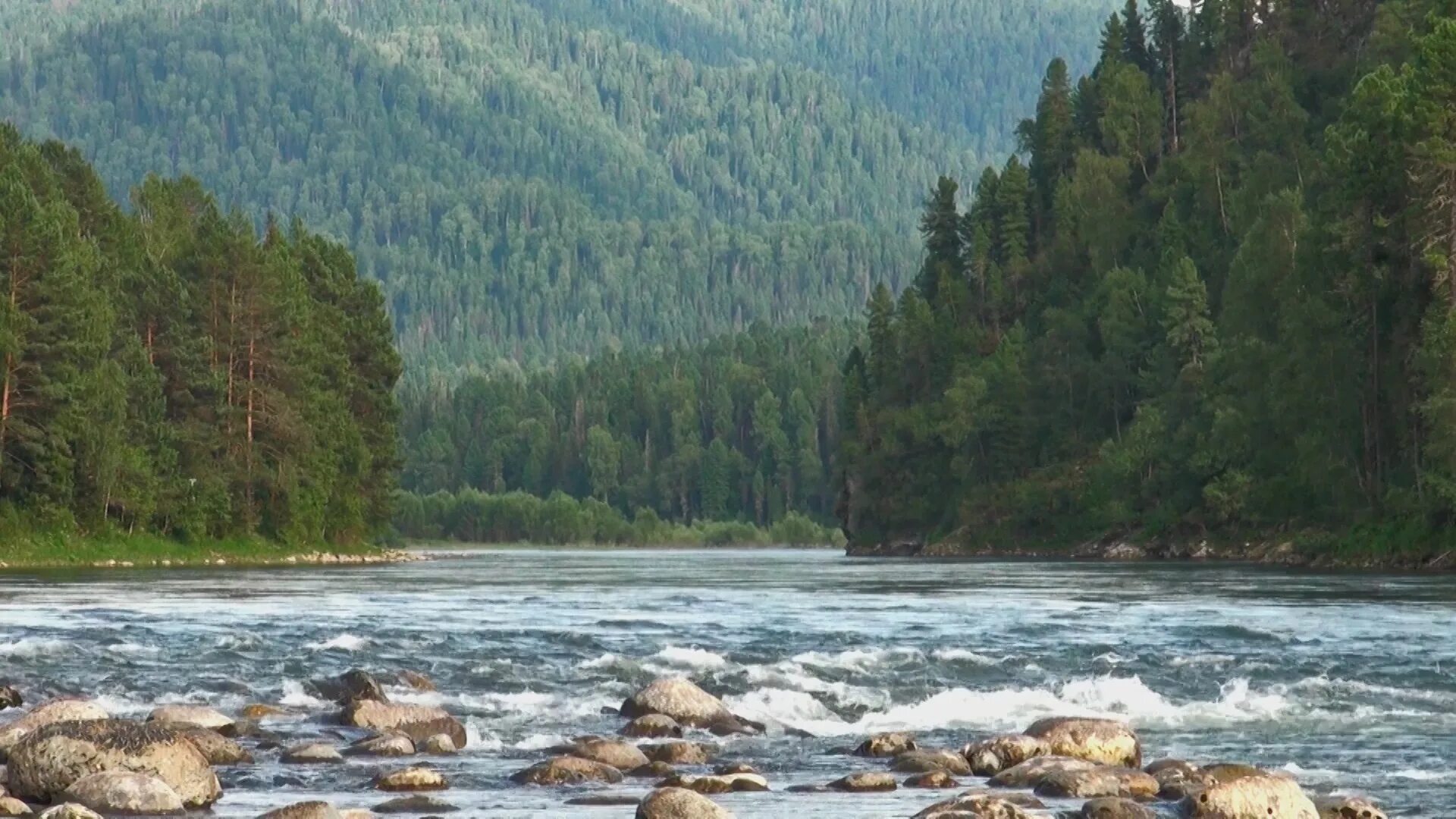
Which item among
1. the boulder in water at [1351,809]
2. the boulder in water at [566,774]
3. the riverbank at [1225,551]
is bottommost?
the boulder in water at [1351,809]

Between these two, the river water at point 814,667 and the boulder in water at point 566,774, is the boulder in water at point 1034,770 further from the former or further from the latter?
the boulder in water at point 566,774

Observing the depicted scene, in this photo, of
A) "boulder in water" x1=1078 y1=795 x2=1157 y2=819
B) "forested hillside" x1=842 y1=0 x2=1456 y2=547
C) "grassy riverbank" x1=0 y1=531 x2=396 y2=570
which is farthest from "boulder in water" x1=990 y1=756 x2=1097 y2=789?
"grassy riverbank" x1=0 y1=531 x2=396 y2=570

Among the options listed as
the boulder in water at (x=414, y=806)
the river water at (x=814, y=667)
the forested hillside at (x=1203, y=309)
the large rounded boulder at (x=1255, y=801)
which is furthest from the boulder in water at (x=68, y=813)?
the forested hillside at (x=1203, y=309)

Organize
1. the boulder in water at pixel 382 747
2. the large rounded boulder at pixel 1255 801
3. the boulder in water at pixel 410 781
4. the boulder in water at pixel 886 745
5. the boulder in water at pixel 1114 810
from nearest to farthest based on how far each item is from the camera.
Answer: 1. the large rounded boulder at pixel 1255 801
2. the boulder in water at pixel 1114 810
3. the boulder in water at pixel 410 781
4. the boulder in water at pixel 382 747
5. the boulder in water at pixel 886 745

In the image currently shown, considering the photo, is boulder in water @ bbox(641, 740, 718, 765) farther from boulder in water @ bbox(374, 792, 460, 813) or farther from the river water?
boulder in water @ bbox(374, 792, 460, 813)

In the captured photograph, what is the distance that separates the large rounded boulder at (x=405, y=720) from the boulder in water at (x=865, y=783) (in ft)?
23.7

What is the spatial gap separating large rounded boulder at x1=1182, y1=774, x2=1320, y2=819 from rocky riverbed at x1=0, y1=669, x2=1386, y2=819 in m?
0.02

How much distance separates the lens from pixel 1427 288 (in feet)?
295

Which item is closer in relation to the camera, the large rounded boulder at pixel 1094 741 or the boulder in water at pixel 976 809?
the boulder in water at pixel 976 809

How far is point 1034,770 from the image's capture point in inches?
1139

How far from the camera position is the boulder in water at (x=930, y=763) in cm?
3030

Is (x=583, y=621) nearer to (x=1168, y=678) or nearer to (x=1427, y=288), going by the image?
(x=1168, y=678)

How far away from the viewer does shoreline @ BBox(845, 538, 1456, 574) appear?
9131 centimetres

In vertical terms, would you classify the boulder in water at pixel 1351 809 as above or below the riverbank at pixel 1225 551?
below
